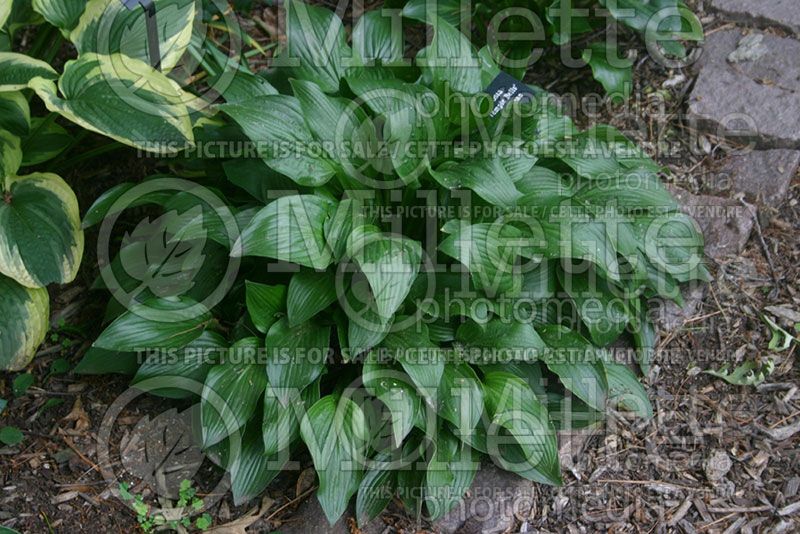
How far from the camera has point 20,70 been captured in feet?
8.40

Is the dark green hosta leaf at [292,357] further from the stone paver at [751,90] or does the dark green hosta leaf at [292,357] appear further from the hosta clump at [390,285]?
the stone paver at [751,90]

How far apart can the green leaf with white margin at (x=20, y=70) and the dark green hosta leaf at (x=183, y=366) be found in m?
0.93

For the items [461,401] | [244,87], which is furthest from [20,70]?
[461,401]

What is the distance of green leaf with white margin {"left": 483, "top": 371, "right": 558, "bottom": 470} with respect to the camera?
8.22 feet

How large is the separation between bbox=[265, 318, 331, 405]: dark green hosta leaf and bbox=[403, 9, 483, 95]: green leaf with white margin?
0.98m

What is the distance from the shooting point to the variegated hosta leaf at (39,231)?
2.48 m

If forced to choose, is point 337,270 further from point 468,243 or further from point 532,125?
point 532,125

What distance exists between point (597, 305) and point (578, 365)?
0.75 ft

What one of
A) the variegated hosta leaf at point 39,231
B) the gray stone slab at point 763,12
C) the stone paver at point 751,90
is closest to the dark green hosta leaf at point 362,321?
the variegated hosta leaf at point 39,231

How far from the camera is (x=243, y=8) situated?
3.52 metres

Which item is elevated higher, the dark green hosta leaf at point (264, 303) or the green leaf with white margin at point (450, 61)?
the green leaf with white margin at point (450, 61)

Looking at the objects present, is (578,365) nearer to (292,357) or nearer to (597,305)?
(597,305)

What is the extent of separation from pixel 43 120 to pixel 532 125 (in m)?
1.70

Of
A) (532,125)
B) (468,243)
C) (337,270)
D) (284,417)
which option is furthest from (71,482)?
(532,125)
